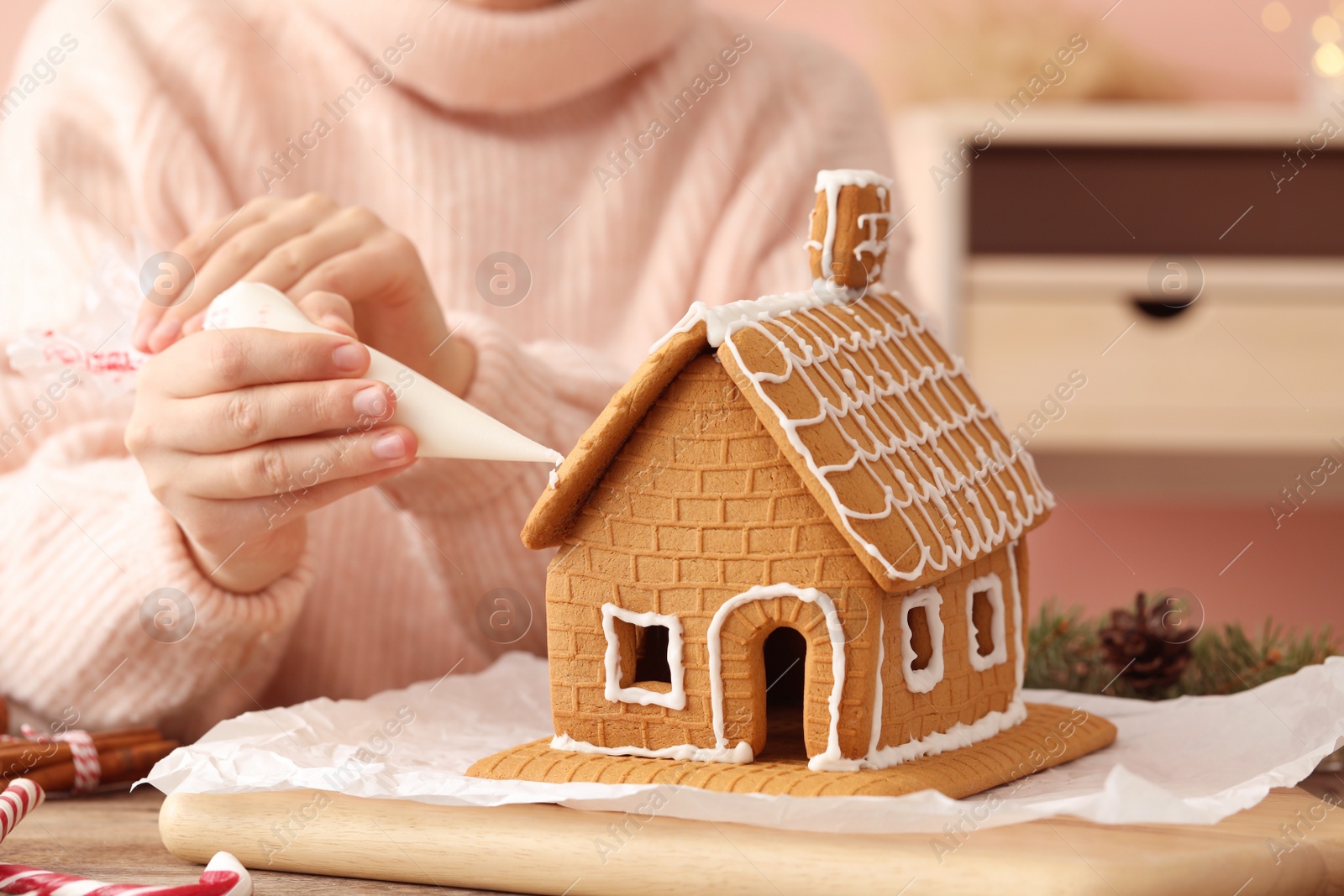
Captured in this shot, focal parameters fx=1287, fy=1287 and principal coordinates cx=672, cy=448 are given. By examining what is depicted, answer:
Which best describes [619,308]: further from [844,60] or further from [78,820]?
[78,820]

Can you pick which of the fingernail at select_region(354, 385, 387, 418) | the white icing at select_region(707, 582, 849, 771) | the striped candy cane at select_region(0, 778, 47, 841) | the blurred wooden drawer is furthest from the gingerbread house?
the blurred wooden drawer

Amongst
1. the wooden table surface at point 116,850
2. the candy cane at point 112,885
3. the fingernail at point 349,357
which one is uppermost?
the fingernail at point 349,357

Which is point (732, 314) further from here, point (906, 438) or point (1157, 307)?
point (1157, 307)

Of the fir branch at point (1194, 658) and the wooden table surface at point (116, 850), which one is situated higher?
the fir branch at point (1194, 658)

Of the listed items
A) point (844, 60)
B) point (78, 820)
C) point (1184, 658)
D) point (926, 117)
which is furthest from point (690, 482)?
point (926, 117)

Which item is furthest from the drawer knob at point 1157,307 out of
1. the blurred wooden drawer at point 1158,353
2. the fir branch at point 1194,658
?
the fir branch at point 1194,658

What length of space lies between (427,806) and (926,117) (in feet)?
5.99

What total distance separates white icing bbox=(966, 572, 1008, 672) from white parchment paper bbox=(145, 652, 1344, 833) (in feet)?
0.27

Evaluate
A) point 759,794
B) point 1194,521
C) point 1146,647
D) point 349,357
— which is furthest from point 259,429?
point 1194,521

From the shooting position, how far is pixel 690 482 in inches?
30.3

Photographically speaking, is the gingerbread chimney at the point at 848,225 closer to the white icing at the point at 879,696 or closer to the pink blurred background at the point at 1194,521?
the white icing at the point at 879,696

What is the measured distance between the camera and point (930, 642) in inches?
32.6

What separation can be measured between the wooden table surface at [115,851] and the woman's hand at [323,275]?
32 cm

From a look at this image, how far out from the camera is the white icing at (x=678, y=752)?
30.4 inches
